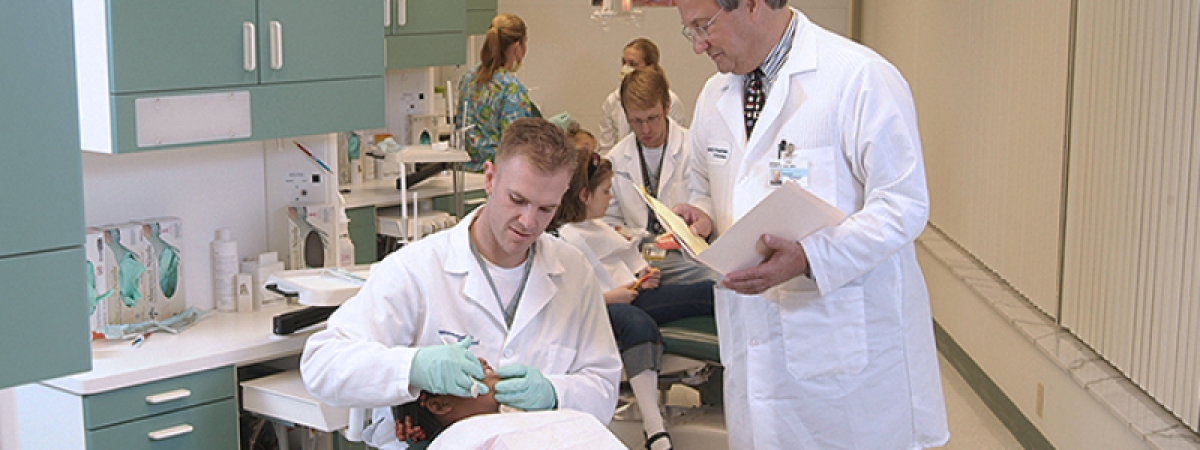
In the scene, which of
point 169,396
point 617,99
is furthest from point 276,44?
point 617,99

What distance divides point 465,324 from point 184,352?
91cm

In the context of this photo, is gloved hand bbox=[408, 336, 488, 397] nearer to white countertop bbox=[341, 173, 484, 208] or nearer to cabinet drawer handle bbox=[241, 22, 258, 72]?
cabinet drawer handle bbox=[241, 22, 258, 72]

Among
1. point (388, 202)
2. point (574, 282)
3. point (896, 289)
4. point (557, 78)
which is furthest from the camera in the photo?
point (557, 78)

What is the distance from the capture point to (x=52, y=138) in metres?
1.67

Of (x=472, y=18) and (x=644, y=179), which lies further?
(x=472, y=18)

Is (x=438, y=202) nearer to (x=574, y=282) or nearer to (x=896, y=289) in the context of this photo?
(x=574, y=282)

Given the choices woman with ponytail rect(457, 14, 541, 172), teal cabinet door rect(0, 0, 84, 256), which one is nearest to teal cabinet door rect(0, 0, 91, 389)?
teal cabinet door rect(0, 0, 84, 256)

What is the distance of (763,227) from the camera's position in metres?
2.26

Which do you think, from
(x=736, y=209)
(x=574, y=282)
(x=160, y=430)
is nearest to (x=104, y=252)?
(x=160, y=430)

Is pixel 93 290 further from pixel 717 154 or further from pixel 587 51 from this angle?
pixel 587 51

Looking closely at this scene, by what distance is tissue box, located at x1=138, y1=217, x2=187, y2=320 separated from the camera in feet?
10.6

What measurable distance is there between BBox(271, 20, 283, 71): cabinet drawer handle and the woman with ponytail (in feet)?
9.03

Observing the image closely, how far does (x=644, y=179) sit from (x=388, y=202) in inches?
50.2

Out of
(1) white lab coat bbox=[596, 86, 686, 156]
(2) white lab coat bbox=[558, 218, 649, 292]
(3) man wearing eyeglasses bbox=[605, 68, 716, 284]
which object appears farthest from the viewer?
(1) white lab coat bbox=[596, 86, 686, 156]
